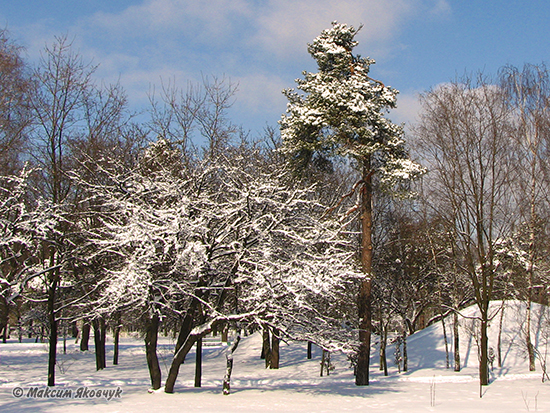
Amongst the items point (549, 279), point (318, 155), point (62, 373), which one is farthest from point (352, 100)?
point (62, 373)

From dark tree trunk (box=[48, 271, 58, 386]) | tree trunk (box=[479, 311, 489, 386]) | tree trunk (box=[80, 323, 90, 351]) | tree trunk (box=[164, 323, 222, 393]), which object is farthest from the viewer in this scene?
tree trunk (box=[80, 323, 90, 351])

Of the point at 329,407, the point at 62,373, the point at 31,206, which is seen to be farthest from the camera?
the point at 62,373

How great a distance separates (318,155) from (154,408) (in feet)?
29.4

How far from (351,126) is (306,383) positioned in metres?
10.0

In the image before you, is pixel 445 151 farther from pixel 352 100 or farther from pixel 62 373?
pixel 62 373

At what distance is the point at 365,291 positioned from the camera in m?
14.4

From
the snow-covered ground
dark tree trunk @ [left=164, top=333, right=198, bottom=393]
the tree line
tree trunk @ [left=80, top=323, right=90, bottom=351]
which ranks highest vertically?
the tree line

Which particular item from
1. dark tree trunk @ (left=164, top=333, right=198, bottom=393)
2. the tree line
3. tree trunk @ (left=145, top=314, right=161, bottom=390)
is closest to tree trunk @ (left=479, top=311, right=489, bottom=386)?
the tree line

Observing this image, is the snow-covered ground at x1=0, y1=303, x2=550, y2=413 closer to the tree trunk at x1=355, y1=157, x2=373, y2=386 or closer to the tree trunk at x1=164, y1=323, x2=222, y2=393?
the tree trunk at x1=164, y1=323, x2=222, y2=393

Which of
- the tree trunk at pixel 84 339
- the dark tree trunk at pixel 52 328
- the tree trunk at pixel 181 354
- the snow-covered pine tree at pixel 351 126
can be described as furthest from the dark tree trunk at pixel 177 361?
the tree trunk at pixel 84 339

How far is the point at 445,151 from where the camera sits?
591 inches

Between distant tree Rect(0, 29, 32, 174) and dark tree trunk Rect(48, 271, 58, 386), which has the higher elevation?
distant tree Rect(0, 29, 32, 174)

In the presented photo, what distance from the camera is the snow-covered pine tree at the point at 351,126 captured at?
45.7 feet

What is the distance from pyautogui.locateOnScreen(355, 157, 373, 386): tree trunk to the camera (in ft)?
47.0
